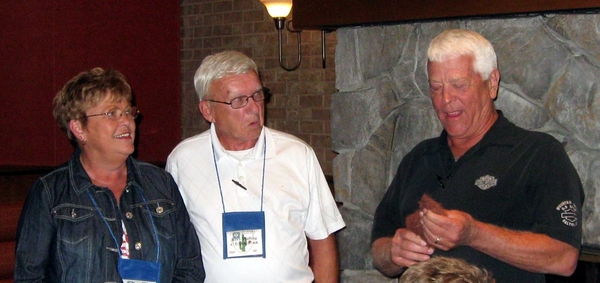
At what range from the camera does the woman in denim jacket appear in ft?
7.13

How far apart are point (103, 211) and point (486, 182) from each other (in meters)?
1.23

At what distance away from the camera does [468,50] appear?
221 centimetres

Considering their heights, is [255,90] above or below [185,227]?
above

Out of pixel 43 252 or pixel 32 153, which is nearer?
pixel 43 252

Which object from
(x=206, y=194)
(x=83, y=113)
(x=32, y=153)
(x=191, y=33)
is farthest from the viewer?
(x=191, y=33)

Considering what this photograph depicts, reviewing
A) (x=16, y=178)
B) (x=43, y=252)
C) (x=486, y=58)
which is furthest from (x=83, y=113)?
(x=16, y=178)

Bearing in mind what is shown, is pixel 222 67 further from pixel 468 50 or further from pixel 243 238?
pixel 468 50

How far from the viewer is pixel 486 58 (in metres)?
2.23

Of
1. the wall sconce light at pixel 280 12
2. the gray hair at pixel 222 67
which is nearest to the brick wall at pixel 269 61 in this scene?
the wall sconce light at pixel 280 12

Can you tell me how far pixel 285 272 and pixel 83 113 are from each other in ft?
2.85

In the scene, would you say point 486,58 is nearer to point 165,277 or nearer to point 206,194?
point 206,194

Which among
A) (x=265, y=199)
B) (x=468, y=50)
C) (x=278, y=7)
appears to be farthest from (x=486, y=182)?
(x=278, y=7)

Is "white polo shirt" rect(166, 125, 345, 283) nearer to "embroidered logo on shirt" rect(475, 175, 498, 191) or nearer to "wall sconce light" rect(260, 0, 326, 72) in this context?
"embroidered logo on shirt" rect(475, 175, 498, 191)

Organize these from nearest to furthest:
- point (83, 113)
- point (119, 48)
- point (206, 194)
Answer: point (83, 113) → point (206, 194) → point (119, 48)
